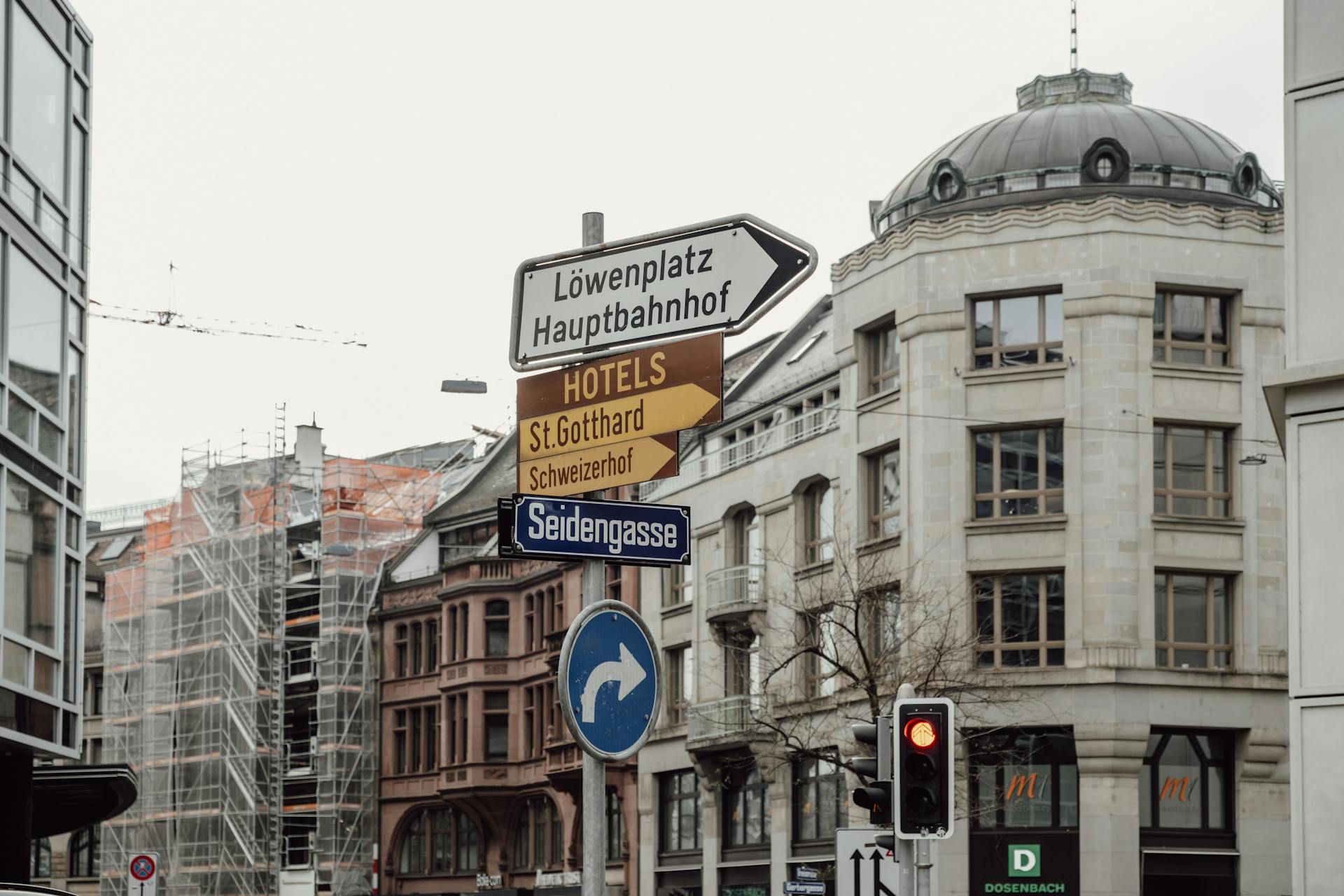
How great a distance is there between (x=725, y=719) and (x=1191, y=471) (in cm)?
1275

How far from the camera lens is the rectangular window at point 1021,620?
4266 cm

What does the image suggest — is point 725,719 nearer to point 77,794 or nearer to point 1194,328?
point 1194,328

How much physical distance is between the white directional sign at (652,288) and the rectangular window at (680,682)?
144 feet

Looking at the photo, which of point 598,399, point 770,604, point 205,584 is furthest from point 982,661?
point 205,584

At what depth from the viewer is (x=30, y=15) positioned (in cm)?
2483

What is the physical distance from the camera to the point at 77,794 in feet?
110

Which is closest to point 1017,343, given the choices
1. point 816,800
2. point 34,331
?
→ point 816,800

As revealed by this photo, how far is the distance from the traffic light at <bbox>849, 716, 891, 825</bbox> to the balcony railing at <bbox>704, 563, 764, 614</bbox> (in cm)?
3461

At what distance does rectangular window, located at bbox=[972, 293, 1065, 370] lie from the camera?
43531 millimetres

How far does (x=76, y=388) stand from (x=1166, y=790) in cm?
2440

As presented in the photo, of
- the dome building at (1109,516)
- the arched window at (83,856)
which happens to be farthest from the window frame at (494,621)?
the dome building at (1109,516)

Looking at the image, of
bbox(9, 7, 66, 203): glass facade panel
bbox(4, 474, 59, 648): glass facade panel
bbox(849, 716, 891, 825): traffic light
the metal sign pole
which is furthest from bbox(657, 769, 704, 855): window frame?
the metal sign pole

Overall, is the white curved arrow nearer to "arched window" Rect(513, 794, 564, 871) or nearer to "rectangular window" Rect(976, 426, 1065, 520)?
"rectangular window" Rect(976, 426, 1065, 520)

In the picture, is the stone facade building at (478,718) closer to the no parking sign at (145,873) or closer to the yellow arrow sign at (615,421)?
the no parking sign at (145,873)
